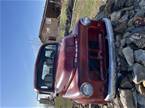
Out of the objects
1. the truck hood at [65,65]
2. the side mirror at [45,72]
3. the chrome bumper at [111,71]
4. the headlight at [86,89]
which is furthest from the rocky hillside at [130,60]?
the side mirror at [45,72]

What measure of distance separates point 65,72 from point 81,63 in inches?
18.1

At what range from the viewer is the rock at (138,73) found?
754cm

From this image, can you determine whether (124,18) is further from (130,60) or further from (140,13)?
(130,60)

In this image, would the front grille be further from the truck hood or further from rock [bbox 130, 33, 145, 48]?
rock [bbox 130, 33, 145, 48]

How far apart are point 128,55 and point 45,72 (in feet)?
8.34

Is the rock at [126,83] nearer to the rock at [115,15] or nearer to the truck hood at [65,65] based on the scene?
the truck hood at [65,65]

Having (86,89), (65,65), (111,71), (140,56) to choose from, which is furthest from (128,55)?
(65,65)

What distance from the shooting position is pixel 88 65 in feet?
26.2

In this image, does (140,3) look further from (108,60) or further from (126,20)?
(108,60)

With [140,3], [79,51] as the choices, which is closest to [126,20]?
[140,3]

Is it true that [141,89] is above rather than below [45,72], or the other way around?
below

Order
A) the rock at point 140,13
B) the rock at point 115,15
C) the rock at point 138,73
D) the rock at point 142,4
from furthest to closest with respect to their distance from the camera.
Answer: the rock at point 115,15 < the rock at point 142,4 < the rock at point 140,13 < the rock at point 138,73

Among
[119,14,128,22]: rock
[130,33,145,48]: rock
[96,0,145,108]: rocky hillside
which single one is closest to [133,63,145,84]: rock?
[96,0,145,108]: rocky hillside

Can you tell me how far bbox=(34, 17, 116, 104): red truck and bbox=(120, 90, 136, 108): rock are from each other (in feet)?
0.74
